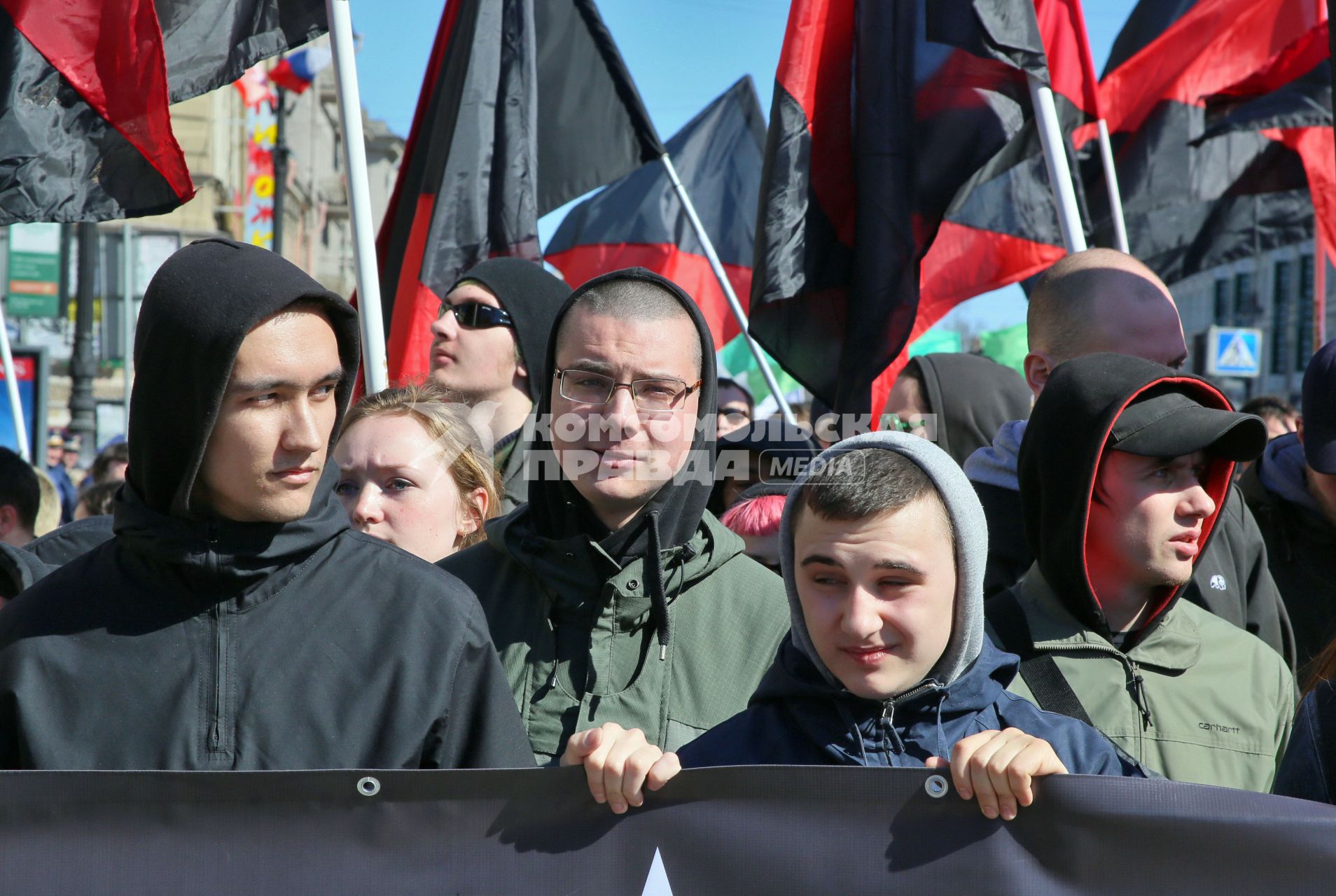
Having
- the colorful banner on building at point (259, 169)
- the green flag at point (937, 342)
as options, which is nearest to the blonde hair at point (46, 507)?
the green flag at point (937, 342)

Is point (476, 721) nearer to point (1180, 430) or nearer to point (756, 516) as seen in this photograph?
point (1180, 430)

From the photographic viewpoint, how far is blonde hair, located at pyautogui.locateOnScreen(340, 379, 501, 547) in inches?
138

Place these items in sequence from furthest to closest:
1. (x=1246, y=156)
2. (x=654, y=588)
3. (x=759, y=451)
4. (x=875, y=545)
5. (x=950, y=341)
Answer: (x=950, y=341) < (x=1246, y=156) < (x=759, y=451) < (x=654, y=588) < (x=875, y=545)

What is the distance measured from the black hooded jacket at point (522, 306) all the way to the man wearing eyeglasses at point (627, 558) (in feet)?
4.35

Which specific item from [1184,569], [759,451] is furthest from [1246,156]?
[1184,569]

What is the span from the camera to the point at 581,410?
288 centimetres

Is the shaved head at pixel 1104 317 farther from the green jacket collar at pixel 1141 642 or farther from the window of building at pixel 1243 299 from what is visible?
the window of building at pixel 1243 299

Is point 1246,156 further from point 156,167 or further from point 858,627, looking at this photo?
point 858,627

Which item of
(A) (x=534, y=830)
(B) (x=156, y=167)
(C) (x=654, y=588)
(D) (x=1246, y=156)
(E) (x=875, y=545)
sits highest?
(D) (x=1246, y=156)

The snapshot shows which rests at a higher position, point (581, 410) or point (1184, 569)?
point (581, 410)

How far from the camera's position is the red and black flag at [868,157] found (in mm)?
4711

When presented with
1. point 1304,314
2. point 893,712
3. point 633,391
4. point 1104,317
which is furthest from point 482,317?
point 1304,314

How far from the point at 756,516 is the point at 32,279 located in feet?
53.2

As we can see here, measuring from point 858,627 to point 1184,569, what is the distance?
3.44 ft
